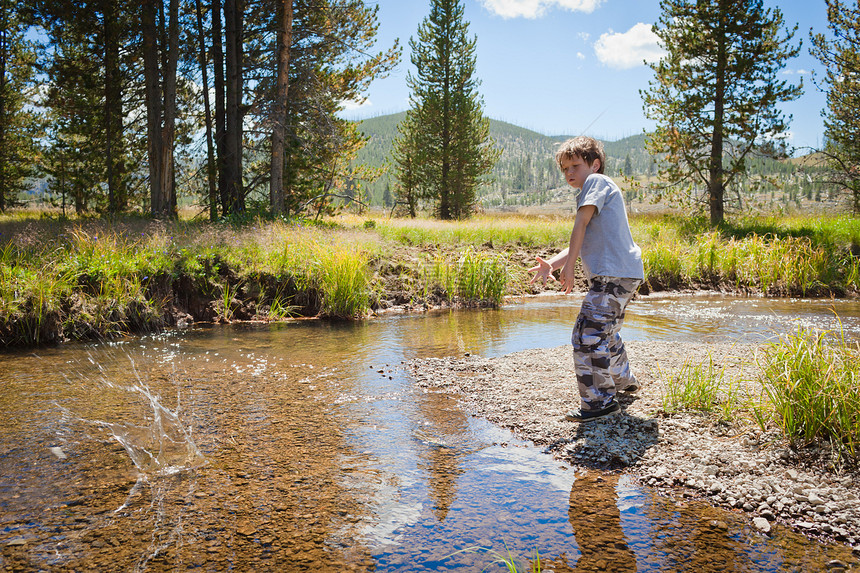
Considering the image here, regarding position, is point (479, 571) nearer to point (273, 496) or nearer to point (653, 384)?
point (273, 496)

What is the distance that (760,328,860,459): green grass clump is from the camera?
3.27 m

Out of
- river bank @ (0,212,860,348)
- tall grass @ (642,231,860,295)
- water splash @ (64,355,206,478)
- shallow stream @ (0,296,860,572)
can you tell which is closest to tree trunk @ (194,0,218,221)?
river bank @ (0,212,860,348)

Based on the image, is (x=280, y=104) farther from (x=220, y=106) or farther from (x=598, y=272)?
(x=598, y=272)

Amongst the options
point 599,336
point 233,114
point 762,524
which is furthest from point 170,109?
point 762,524

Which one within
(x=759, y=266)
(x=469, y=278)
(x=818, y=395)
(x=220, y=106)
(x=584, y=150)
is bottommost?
(x=818, y=395)

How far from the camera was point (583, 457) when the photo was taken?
11.8 feet

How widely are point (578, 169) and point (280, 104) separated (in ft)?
41.8

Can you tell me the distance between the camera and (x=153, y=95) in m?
13.8

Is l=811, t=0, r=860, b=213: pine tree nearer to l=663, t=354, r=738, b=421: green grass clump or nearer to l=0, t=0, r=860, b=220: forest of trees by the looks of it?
l=0, t=0, r=860, b=220: forest of trees

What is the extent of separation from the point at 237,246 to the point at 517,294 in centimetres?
620

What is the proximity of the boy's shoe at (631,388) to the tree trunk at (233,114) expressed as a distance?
42.3ft

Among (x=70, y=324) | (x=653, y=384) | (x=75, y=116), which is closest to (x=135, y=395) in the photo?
(x=70, y=324)

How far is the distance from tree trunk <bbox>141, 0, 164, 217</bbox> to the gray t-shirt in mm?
12941

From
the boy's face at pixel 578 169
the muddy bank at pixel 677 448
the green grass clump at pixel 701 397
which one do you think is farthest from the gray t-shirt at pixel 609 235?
the muddy bank at pixel 677 448
